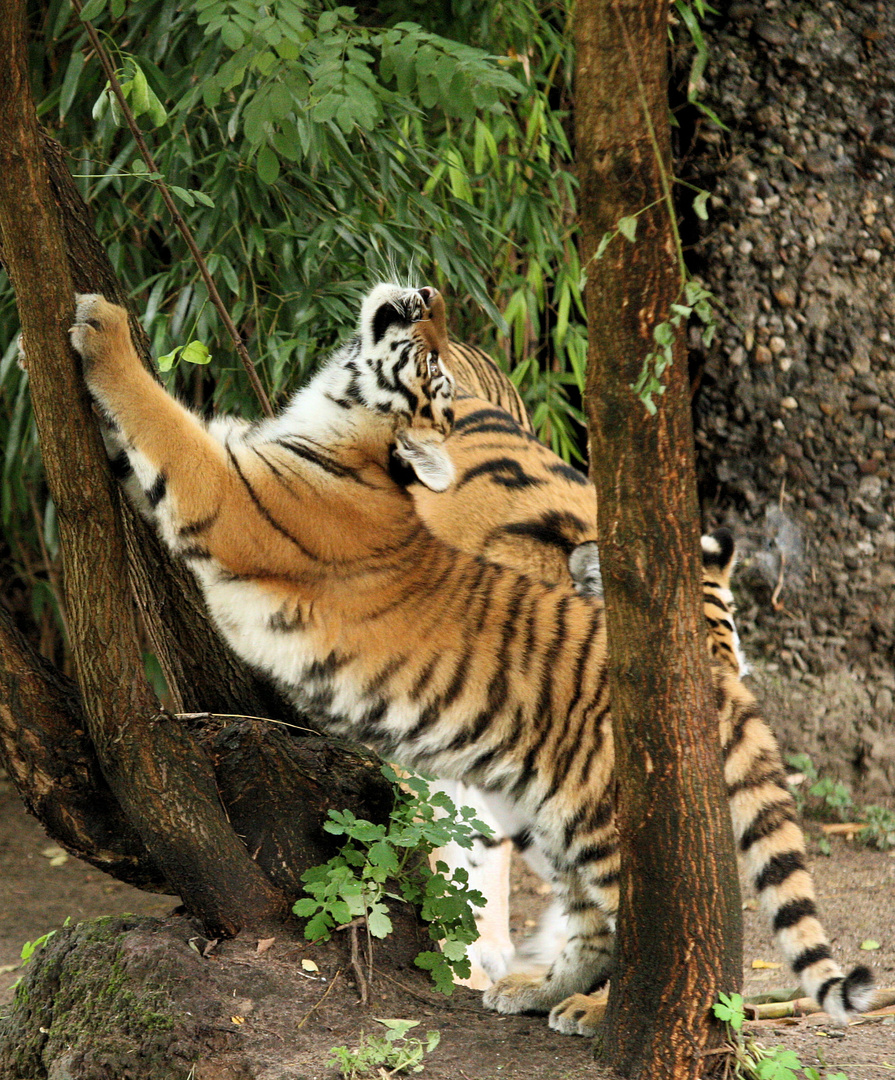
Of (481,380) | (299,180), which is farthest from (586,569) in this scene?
(299,180)

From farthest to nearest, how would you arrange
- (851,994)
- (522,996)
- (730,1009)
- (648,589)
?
(522,996) → (851,994) → (730,1009) → (648,589)

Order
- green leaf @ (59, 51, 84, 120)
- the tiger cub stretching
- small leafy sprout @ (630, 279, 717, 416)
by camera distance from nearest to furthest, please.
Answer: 1. small leafy sprout @ (630, 279, 717, 416)
2. the tiger cub stretching
3. green leaf @ (59, 51, 84, 120)

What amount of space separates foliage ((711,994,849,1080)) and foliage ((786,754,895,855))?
227 cm

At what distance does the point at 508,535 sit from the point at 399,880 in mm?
969

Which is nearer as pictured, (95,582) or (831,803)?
(95,582)

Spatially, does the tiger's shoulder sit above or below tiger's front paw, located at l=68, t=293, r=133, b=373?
below

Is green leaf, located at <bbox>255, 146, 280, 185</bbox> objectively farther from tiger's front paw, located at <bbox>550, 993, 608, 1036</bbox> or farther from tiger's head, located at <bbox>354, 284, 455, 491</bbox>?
tiger's front paw, located at <bbox>550, 993, 608, 1036</bbox>

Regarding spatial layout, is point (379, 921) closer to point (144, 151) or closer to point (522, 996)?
point (522, 996)

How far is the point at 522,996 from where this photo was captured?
7.43ft

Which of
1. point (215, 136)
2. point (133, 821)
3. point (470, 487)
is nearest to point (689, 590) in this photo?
point (133, 821)

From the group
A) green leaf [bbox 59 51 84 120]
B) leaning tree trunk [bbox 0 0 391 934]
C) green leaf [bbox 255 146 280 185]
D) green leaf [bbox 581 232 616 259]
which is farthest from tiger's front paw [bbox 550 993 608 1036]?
green leaf [bbox 59 51 84 120]

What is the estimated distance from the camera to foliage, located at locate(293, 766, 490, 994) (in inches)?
80.8

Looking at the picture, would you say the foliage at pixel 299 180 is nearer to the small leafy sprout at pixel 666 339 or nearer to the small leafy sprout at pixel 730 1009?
the small leafy sprout at pixel 666 339

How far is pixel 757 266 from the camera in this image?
4000mm
